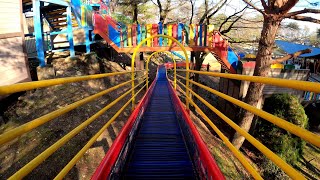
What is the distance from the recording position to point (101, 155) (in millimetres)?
5668

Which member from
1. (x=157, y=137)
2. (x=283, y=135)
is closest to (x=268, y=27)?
(x=283, y=135)

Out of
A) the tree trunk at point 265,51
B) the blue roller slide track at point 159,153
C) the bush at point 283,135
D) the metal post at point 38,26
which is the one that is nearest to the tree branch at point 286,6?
the tree trunk at point 265,51

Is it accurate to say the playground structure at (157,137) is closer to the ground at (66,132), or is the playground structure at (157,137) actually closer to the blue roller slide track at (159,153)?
the blue roller slide track at (159,153)

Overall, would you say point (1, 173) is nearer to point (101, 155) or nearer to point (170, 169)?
point (101, 155)

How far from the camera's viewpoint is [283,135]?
941cm

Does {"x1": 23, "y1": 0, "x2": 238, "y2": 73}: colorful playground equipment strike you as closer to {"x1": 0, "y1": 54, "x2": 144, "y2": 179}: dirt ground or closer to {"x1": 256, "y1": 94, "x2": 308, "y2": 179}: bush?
{"x1": 0, "y1": 54, "x2": 144, "y2": 179}: dirt ground

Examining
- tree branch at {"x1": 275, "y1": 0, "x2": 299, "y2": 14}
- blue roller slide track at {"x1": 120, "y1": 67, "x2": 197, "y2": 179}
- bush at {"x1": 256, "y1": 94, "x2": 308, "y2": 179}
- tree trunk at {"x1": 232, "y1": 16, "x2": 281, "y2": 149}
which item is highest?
tree branch at {"x1": 275, "y1": 0, "x2": 299, "y2": 14}

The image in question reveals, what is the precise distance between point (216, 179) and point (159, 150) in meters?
1.61

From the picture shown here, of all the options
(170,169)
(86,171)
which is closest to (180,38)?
(86,171)

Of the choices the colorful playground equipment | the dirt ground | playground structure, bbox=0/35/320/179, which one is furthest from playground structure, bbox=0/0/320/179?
the dirt ground

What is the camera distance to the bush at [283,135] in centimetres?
906

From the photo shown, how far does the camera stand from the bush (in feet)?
29.7

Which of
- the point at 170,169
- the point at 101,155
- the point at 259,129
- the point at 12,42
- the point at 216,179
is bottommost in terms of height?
the point at 259,129

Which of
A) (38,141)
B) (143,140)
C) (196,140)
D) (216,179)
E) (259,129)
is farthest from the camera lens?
(259,129)
